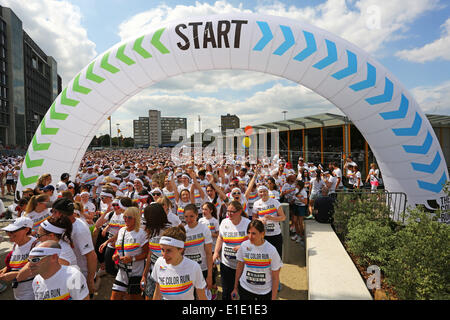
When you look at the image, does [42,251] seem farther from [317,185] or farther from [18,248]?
[317,185]

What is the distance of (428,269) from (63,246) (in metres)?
4.45

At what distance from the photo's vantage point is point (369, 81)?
6902 mm

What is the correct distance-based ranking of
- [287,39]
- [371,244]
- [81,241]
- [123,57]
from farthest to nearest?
1. [123,57]
2. [287,39]
3. [371,244]
4. [81,241]

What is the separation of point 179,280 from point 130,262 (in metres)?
1.09

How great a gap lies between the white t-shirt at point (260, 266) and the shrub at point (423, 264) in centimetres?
166

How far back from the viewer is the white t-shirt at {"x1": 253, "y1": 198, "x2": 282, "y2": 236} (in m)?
4.51

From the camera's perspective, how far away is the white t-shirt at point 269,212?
4509mm

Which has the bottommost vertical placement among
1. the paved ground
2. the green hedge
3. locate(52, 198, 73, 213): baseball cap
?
the paved ground

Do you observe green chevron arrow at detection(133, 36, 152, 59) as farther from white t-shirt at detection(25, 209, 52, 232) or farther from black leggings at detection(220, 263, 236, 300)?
black leggings at detection(220, 263, 236, 300)

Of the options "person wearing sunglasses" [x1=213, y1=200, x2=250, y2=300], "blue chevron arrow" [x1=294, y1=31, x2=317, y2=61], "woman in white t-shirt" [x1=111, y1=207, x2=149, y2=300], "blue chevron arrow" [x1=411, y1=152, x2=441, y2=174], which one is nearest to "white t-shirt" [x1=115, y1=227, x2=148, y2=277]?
"woman in white t-shirt" [x1=111, y1=207, x2=149, y2=300]

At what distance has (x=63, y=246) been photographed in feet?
10.2

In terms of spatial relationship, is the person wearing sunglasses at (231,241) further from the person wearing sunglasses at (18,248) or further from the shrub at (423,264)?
the person wearing sunglasses at (18,248)

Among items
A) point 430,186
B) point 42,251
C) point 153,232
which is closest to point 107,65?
point 153,232
